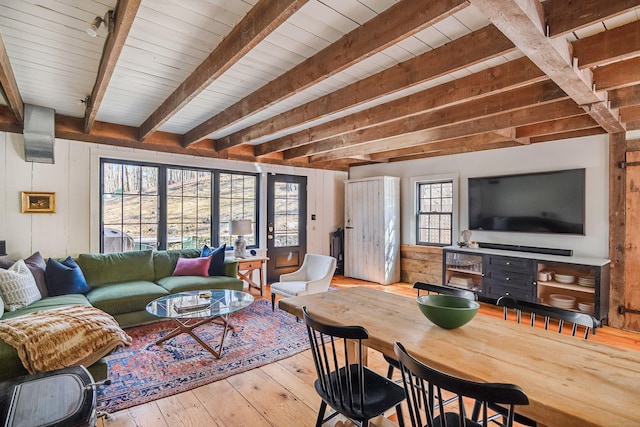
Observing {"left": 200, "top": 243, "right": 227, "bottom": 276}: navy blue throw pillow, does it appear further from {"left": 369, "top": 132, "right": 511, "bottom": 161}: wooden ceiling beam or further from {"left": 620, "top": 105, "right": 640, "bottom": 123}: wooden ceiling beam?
{"left": 620, "top": 105, "right": 640, "bottom": 123}: wooden ceiling beam

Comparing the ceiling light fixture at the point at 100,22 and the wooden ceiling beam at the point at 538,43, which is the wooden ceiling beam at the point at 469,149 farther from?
the ceiling light fixture at the point at 100,22

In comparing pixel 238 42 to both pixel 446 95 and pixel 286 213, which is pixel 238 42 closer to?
pixel 446 95

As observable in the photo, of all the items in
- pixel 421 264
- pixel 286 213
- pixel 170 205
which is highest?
pixel 170 205

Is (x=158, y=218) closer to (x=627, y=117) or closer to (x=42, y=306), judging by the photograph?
(x=42, y=306)

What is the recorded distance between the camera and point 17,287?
2998 mm

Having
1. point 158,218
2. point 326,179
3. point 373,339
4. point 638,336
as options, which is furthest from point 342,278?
point 373,339

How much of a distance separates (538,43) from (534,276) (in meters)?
3.20

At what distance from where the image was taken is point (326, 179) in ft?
22.2

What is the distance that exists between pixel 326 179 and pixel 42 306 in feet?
16.0

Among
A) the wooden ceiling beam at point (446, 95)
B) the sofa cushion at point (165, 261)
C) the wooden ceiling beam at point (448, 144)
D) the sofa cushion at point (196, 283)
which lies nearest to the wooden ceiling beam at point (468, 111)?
the wooden ceiling beam at point (446, 95)

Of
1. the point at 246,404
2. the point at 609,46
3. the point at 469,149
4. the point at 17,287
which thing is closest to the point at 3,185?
the point at 17,287

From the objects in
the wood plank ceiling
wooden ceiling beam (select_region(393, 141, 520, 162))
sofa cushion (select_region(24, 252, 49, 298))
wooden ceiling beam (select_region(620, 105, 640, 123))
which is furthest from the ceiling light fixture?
wooden ceiling beam (select_region(620, 105, 640, 123))

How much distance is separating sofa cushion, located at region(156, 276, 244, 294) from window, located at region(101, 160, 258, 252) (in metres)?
0.91

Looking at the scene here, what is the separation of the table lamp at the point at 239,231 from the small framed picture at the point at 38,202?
7.17ft
